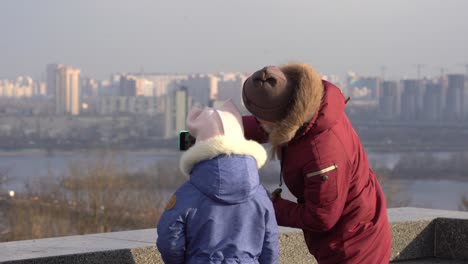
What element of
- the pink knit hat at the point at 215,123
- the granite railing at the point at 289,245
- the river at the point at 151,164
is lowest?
the river at the point at 151,164

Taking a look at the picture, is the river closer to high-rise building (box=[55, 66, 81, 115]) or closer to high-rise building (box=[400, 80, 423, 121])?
high-rise building (box=[400, 80, 423, 121])

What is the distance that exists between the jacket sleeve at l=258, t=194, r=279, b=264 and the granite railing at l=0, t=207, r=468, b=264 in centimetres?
105

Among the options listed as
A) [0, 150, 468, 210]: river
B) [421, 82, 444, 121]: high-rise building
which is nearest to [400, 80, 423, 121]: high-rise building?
[421, 82, 444, 121]: high-rise building

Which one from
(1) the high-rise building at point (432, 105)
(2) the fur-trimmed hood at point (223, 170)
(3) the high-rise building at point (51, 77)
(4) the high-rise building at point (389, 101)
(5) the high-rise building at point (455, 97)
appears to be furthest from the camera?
(3) the high-rise building at point (51, 77)

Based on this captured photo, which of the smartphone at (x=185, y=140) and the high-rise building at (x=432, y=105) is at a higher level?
the smartphone at (x=185, y=140)

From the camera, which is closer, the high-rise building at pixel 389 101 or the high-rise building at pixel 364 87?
the high-rise building at pixel 389 101

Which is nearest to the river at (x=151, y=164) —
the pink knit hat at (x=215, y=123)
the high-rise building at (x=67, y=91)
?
the high-rise building at (x=67, y=91)

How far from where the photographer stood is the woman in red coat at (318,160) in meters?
2.27

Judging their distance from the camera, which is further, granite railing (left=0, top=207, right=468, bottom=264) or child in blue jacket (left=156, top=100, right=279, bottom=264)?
granite railing (left=0, top=207, right=468, bottom=264)

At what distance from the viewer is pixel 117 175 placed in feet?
129

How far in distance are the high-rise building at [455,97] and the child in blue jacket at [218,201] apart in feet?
368

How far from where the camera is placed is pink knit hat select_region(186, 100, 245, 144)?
227 centimetres

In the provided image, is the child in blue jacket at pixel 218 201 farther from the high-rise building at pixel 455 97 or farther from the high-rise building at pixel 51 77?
the high-rise building at pixel 51 77

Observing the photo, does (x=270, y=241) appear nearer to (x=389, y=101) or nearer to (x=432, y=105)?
(x=389, y=101)
